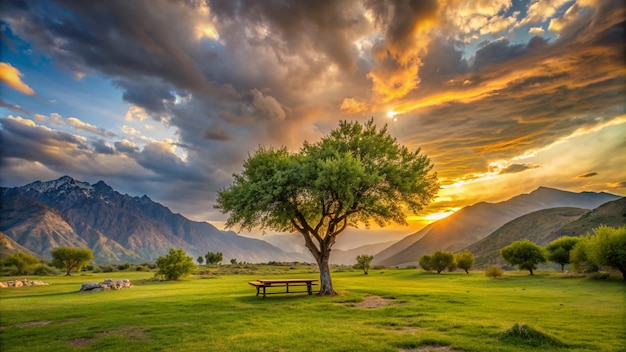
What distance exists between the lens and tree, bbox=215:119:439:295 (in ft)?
89.5

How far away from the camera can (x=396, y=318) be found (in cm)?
1808

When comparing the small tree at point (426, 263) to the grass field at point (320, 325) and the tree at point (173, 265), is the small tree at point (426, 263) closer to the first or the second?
the grass field at point (320, 325)

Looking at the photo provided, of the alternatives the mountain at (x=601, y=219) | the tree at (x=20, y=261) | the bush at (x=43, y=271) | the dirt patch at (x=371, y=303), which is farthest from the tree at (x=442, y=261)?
the tree at (x=20, y=261)

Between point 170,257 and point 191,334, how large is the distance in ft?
144

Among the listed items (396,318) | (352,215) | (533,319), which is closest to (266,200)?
(352,215)

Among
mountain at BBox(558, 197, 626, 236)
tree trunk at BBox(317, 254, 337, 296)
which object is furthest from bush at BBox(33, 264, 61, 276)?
mountain at BBox(558, 197, 626, 236)

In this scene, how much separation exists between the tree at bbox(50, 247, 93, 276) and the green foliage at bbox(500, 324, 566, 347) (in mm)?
83168

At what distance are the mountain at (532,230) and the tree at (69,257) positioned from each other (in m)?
145

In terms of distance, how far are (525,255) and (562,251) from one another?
5552 millimetres

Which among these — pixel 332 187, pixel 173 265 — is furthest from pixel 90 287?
pixel 332 187

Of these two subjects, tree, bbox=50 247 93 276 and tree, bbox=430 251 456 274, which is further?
tree, bbox=430 251 456 274

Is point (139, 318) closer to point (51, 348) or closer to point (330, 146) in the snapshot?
point (51, 348)

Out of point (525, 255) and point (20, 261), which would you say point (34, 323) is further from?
point (20, 261)

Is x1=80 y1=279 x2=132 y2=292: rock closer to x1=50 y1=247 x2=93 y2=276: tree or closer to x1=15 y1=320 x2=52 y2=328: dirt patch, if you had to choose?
x1=15 y1=320 x2=52 y2=328: dirt patch
